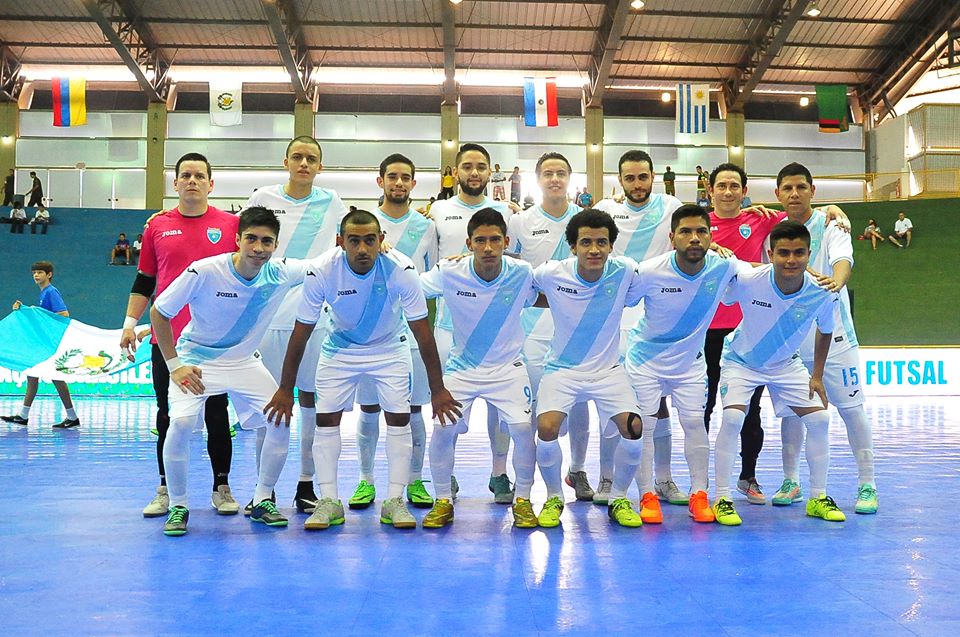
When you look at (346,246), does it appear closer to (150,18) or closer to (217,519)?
(217,519)

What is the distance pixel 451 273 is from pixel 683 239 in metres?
1.37

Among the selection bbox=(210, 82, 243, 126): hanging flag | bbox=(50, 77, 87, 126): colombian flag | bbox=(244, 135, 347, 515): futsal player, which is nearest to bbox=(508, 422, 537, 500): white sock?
bbox=(244, 135, 347, 515): futsal player

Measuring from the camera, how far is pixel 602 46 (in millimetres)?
25359

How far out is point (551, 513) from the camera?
4.67 m

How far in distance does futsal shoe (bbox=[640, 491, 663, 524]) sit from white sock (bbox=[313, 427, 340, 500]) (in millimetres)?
1756

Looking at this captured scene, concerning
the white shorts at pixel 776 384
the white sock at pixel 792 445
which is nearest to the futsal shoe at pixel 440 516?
the white shorts at pixel 776 384

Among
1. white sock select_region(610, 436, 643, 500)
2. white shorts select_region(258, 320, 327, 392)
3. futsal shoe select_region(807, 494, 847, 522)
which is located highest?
white shorts select_region(258, 320, 327, 392)

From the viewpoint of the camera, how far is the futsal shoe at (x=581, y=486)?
18.4ft

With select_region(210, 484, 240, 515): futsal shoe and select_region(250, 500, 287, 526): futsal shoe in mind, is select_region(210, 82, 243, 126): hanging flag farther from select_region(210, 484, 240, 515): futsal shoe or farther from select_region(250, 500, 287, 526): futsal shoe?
select_region(250, 500, 287, 526): futsal shoe

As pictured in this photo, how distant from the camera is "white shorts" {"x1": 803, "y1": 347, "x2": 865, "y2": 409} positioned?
5.29m

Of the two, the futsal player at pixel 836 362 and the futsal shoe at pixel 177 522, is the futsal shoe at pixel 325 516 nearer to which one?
the futsal shoe at pixel 177 522

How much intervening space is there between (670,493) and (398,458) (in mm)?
1872

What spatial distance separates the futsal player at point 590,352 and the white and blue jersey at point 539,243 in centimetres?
62

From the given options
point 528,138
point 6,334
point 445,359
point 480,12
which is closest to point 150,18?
point 480,12
